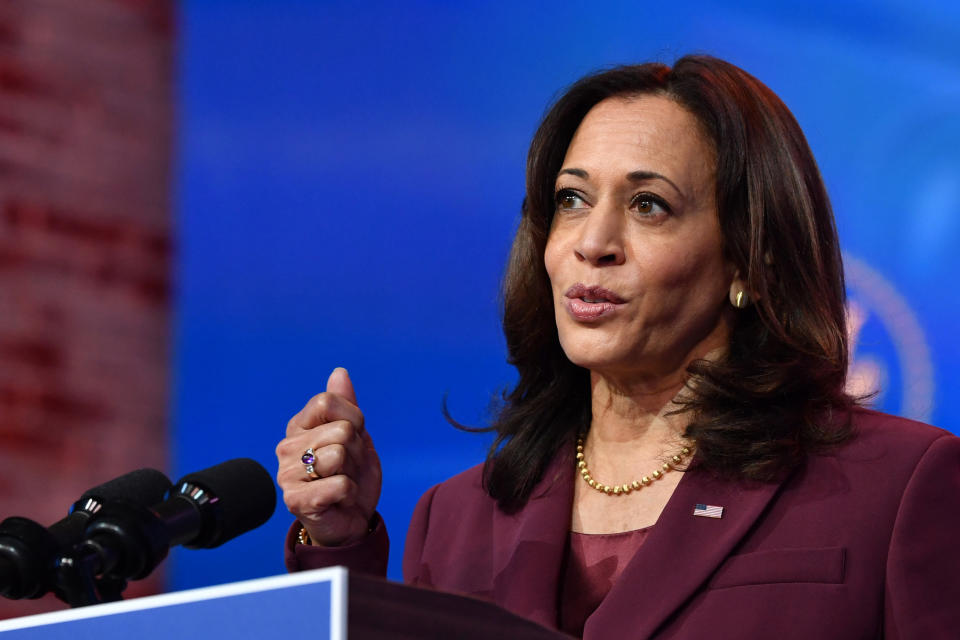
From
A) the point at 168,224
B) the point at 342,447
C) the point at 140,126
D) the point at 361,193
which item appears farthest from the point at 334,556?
the point at 140,126

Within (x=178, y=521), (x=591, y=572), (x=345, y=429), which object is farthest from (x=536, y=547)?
(x=178, y=521)

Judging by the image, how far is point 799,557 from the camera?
154 cm

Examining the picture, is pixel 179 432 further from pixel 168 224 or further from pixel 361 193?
pixel 361 193

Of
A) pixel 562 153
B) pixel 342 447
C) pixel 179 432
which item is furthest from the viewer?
pixel 179 432

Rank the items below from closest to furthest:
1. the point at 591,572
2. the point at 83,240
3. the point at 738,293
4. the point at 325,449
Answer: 1. the point at 325,449
2. the point at 591,572
3. the point at 738,293
4. the point at 83,240

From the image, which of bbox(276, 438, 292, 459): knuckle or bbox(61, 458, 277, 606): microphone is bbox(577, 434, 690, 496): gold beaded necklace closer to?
bbox(276, 438, 292, 459): knuckle

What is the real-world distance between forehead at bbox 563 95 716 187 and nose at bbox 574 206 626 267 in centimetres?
9

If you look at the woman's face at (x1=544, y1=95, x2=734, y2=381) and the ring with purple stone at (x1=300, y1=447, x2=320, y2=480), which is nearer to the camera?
the ring with purple stone at (x1=300, y1=447, x2=320, y2=480)

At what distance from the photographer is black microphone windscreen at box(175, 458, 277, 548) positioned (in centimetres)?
110

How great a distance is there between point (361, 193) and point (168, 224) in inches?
23.0

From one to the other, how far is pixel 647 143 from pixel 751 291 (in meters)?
0.28

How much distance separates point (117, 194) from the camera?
3.07 meters

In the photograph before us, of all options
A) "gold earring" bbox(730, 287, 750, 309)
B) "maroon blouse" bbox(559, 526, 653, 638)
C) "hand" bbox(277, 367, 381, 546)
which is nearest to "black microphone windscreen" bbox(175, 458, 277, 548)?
"hand" bbox(277, 367, 381, 546)

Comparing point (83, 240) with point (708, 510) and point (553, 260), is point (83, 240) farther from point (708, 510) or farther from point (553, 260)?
point (708, 510)
